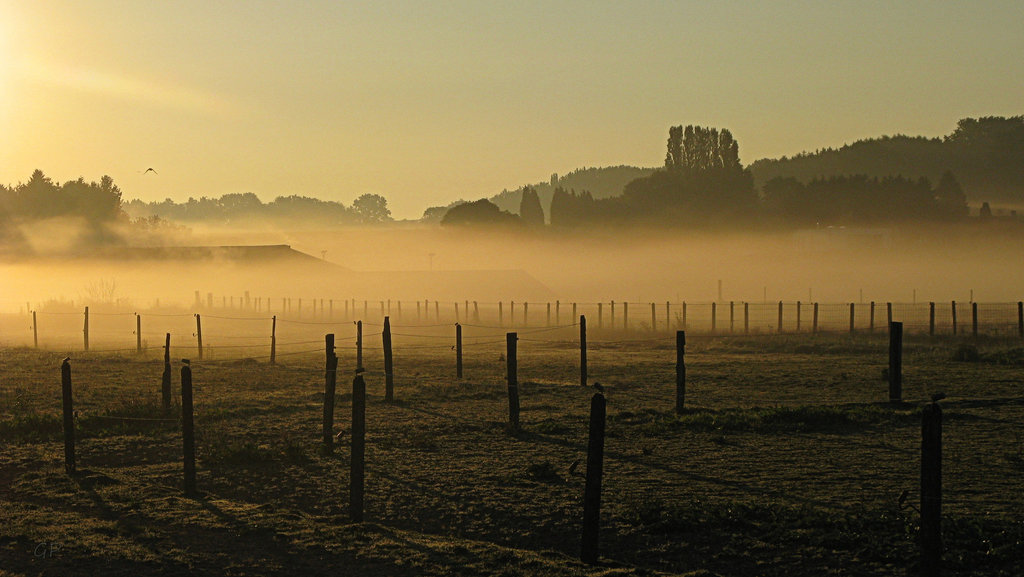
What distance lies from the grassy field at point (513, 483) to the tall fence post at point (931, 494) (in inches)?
44.3

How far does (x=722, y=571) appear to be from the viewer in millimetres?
10695

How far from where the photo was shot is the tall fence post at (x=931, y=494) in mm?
9281

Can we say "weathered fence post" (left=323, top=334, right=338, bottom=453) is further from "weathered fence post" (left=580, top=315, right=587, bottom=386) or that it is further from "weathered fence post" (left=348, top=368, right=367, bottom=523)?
"weathered fence post" (left=580, top=315, right=587, bottom=386)

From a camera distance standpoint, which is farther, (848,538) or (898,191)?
(898,191)

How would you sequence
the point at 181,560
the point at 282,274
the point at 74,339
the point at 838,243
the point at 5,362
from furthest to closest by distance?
the point at 838,243 → the point at 282,274 → the point at 74,339 → the point at 5,362 → the point at 181,560

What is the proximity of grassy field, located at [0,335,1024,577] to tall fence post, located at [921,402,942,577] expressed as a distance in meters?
1.12

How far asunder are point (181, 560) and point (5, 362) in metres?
30.6

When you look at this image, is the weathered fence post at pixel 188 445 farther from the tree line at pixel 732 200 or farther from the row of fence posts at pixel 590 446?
the tree line at pixel 732 200

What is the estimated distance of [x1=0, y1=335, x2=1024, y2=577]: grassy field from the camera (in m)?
11.2

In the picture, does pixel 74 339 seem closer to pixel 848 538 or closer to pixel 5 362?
pixel 5 362

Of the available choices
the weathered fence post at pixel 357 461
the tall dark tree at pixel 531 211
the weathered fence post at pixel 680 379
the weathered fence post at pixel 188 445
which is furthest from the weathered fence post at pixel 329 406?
the tall dark tree at pixel 531 211

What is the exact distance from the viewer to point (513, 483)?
1495cm

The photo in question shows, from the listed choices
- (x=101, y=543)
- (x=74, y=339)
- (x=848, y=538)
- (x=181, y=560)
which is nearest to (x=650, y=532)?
(x=848, y=538)

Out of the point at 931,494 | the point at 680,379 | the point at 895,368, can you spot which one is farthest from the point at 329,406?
the point at 895,368
